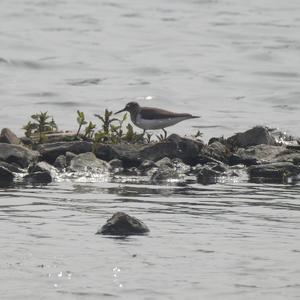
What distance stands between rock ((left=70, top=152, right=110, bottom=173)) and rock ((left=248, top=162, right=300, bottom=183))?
6.54 feet

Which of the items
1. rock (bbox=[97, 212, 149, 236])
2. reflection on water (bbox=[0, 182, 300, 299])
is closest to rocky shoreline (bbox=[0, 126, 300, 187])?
reflection on water (bbox=[0, 182, 300, 299])

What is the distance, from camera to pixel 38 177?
15875 mm

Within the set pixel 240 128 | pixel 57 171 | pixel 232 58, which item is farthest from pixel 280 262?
pixel 232 58

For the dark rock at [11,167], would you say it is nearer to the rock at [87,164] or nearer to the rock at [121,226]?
the rock at [87,164]

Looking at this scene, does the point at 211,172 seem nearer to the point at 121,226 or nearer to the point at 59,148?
the point at 59,148

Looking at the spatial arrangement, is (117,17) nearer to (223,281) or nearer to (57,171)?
(57,171)

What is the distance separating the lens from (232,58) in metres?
31.3

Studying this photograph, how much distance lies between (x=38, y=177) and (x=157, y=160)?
2.28 metres

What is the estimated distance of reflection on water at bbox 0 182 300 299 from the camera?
10.2 m

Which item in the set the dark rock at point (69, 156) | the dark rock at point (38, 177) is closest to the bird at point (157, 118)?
the dark rock at point (69, 156)

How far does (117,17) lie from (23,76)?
8.89 metres

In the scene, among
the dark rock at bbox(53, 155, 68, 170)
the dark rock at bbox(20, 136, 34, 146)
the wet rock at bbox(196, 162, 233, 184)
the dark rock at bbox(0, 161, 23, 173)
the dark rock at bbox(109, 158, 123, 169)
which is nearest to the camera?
the dark rock at bbox(0, 161, 23, 173)

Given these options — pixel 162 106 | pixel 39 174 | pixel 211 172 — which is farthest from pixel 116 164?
pixel 162 106

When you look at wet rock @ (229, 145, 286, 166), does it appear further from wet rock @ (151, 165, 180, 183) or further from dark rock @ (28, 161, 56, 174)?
dark rock @ (28, 161, 56, 174)
